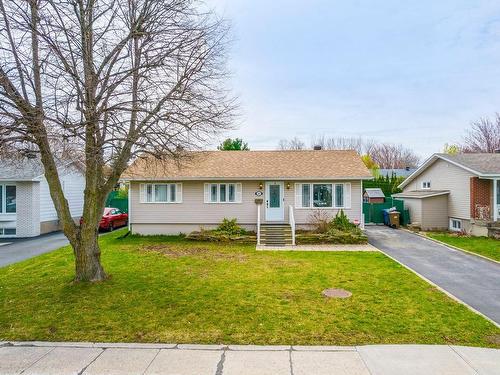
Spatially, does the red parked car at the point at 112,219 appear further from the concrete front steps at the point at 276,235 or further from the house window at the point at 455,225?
the house window at the point at 455,225

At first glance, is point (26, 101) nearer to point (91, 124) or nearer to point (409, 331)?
point (91, 124)

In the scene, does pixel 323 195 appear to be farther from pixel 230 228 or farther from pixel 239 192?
pixel 230 228

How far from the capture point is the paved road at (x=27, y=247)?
43.0 ft

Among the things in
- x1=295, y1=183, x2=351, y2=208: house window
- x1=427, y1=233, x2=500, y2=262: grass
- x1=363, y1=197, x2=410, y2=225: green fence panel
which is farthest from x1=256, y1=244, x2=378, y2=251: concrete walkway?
x1=363, y1=197, x2=410, y2=225: green fence panel

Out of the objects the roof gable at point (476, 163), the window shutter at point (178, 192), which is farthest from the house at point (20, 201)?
the roof gable at point (476, 163)

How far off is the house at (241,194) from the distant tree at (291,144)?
37.1m

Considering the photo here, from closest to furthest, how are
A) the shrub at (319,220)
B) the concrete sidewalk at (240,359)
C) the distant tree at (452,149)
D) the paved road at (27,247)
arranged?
the concrete sidewalk at (240,359) → the paved road at (27,247) → the shrub at (319,220) → the distant tree at (452,149)

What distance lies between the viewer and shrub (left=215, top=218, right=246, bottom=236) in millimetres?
16234

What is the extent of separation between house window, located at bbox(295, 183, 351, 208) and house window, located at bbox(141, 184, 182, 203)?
21.3 feet

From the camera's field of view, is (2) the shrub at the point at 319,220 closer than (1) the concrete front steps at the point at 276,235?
No

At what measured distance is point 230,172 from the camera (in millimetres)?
17188

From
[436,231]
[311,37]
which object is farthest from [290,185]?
[436,231]

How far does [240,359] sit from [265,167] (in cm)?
1357

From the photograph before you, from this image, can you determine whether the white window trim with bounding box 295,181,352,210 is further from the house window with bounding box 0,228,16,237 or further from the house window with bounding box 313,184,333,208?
the house window with bounding box 0,228,16,237
